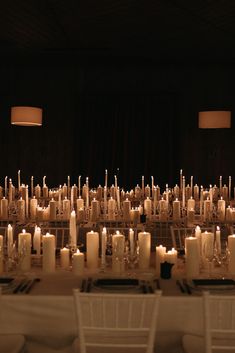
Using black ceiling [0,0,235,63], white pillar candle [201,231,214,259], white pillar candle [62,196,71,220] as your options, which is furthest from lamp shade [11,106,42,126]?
white pillar candle [201,231,214,259]

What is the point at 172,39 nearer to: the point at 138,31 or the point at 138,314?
the point at 138,31

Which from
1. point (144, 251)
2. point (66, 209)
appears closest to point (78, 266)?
point (144, 251)

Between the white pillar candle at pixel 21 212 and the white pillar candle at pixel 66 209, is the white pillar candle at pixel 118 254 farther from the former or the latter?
the white pillar candle at pixel 21 212

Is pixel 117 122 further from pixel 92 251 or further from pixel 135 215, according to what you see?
pixel 92 251

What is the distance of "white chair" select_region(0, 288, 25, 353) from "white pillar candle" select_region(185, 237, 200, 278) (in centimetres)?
107

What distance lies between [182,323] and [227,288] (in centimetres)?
32

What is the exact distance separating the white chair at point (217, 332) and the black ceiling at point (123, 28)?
489 cm

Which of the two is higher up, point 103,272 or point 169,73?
point 169,73

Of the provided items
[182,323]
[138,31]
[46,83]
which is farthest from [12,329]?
[46,83]

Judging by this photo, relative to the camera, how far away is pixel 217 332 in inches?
92.9

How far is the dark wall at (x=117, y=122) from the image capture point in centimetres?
1018

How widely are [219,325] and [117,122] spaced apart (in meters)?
8.11

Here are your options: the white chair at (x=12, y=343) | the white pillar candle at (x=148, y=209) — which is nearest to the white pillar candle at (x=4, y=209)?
the white pillar candle at (x=148, y=209)

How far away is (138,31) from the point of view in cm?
795
